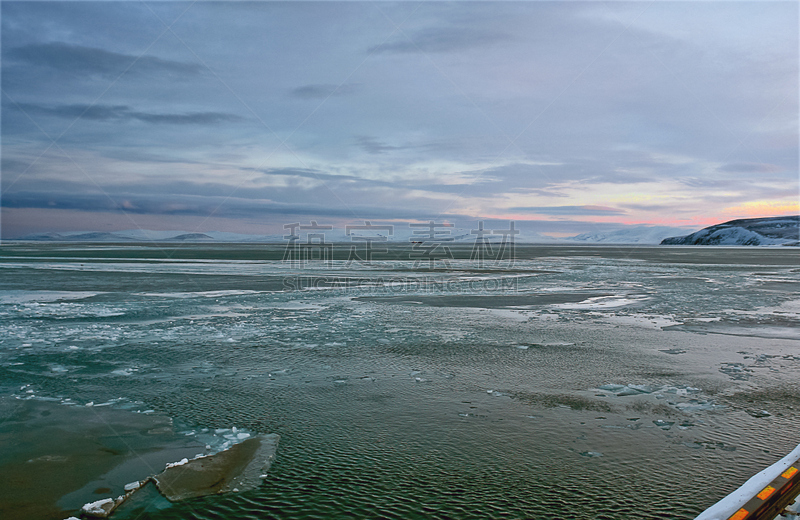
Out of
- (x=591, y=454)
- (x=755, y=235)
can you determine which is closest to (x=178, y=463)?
(x=591, y=454)

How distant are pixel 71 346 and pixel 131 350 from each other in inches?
48.6

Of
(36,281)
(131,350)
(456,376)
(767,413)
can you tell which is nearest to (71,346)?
(131,350)

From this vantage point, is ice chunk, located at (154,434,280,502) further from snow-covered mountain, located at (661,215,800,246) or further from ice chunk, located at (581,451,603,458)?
snow-covered mountain, located at (661,215,800,246)

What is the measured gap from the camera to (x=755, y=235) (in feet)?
522

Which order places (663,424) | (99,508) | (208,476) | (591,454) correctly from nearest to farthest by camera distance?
(99,508)
(208,476)
(591,454)
(663,424)

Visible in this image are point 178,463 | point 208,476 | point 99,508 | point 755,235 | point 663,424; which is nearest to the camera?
point 99,508

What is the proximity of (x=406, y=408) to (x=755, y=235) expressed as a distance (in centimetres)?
19232

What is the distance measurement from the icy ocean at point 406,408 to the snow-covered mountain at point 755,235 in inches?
6939

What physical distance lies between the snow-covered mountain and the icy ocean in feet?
578

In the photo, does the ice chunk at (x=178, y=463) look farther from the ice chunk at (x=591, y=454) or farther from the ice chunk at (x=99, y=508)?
the ice chunk at (x=591, y=454)

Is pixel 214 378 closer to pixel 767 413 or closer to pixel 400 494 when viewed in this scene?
pixel 400 494

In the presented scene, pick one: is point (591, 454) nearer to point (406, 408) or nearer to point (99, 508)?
point (406, 408)

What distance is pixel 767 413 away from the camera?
5598 mm

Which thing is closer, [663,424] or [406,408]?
[663,424]
